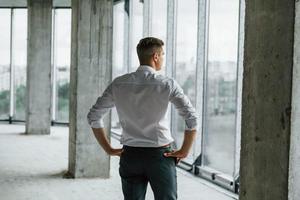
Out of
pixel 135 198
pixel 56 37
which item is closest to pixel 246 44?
pixel 135 198

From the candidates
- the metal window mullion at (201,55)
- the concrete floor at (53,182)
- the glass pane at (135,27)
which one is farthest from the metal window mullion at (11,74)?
the metal window mullion at (201,55)

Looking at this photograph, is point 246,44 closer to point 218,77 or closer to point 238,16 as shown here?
point 238,16

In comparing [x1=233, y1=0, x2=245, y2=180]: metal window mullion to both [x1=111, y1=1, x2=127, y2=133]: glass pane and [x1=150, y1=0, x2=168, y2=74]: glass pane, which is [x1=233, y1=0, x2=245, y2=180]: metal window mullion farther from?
[x1=111, y1=1, x2=127, y2=133]: glass pane

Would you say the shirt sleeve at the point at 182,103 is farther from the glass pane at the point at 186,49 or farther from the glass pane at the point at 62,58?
the glass pane at the point at 62,58

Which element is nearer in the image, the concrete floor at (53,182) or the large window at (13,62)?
the concrete floor at (53,182)

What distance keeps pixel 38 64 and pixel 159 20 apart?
448cm

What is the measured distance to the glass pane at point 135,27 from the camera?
11.8m

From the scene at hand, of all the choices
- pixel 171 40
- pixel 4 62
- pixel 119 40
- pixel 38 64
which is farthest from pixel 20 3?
pixel 171 40

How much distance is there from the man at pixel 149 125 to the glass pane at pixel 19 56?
44.5 ft

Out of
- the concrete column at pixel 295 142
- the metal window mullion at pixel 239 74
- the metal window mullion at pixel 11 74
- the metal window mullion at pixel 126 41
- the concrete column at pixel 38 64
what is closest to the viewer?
the concrete column at pixel 295 142

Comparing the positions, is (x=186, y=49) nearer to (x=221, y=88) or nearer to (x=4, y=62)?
(x=221, y=88)

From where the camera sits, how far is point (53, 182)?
679cm

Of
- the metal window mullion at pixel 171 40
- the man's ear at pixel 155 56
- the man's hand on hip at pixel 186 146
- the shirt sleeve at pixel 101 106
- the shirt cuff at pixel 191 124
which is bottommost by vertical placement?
the man's hand on hip at pixel 186 146

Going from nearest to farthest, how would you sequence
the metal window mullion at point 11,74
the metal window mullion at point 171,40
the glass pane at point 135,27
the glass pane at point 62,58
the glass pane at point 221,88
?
the glass pane at point 221,88 < the metal window mullion at point 171,40 < the glass pane at point 135,27 < the glass pane at point 62,58 < the metal window mullion at point 11,74
